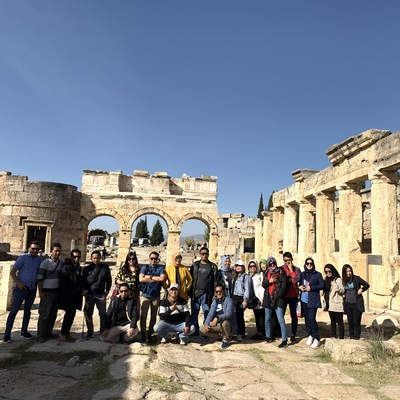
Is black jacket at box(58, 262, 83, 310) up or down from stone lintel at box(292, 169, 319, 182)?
down

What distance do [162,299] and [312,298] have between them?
101 inches

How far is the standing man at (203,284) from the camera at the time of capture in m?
6.22

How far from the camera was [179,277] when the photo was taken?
6.11 meters

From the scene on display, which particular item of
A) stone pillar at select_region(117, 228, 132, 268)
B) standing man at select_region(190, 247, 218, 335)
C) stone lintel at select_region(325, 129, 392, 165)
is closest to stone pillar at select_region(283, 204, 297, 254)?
stone lintel at select_region(325, 129, 392, 165)

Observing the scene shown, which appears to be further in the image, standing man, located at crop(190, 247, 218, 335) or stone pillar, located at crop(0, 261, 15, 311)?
stone pillar, located at crop(0, 261, 15, 311)

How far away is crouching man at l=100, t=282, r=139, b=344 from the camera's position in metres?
5.66

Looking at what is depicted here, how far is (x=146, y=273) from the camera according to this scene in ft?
19.7

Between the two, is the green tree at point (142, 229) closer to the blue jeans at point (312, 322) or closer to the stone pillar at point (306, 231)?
the stone pillar at point (306, 231)

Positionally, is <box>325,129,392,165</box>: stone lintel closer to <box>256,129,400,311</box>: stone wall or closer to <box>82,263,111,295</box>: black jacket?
<box>256,129,400,311</box>: stone wall

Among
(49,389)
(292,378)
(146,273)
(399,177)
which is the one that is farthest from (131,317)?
(399,177)

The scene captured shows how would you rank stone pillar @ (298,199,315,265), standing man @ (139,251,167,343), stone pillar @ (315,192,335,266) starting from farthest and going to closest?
stone pillar @ (298,199,315,265) < stone pillar @ (315,192,335,266) < standing man @ (139,251,167,343)

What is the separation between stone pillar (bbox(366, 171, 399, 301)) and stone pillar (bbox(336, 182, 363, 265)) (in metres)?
1.22

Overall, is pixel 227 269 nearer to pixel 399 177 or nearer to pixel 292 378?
pixel 292 378

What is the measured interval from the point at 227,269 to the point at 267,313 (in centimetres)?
115
